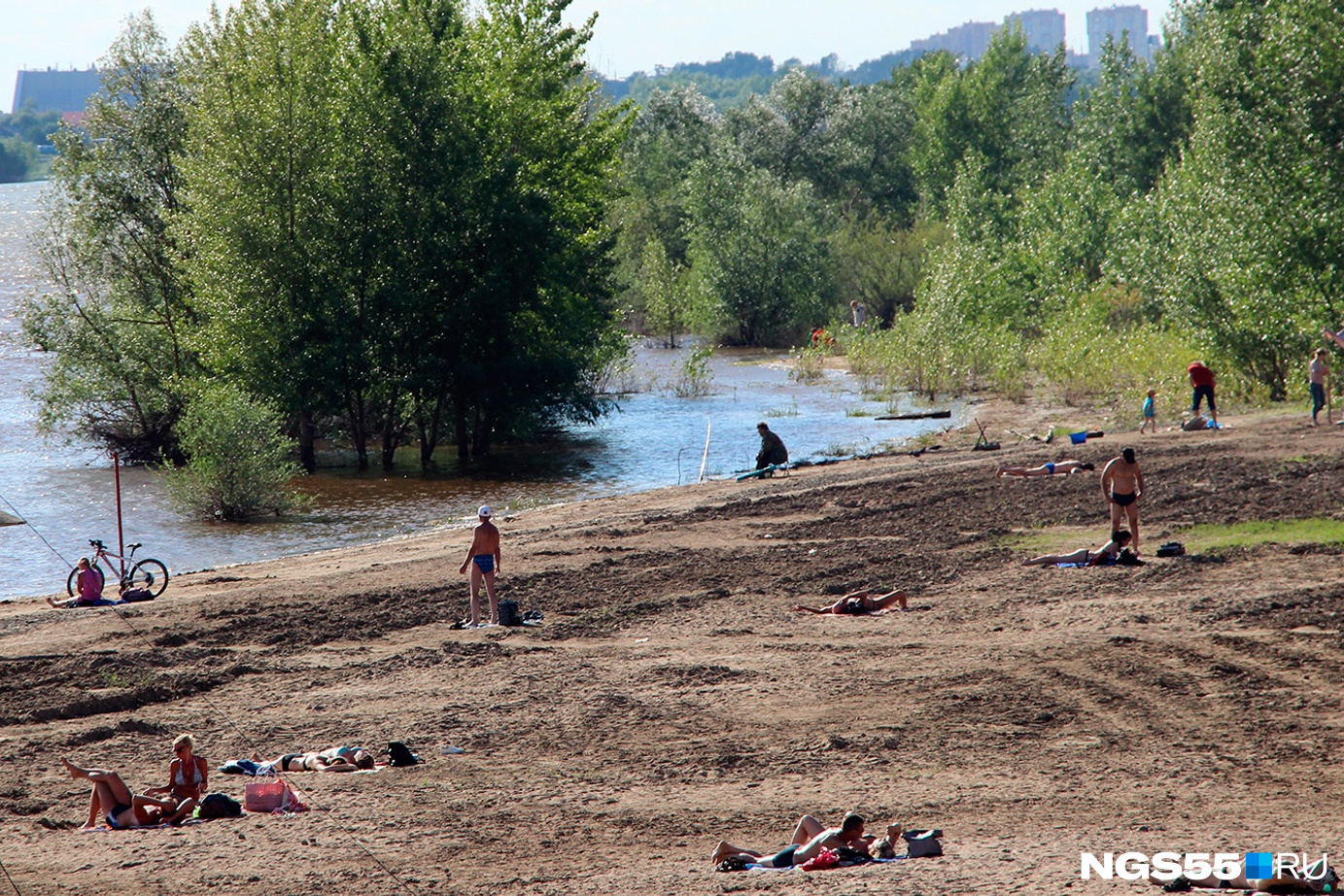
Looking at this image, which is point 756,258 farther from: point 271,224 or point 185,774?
point 185,774

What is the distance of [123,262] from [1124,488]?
28.1 m

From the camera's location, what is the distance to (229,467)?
2756cm

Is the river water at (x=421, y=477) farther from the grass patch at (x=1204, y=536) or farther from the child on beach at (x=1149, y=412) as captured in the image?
the grass patch at (x=1204, y=536)

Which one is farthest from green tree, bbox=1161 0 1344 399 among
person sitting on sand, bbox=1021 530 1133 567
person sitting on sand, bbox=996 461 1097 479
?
person sitting on sand, bbox=1021 530 1133 567

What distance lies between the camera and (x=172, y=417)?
115 ft

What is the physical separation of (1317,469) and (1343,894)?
16.0m

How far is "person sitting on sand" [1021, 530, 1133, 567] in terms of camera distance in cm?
1736

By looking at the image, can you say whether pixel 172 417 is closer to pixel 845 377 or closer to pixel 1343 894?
pixel 845 377

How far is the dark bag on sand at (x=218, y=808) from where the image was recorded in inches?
400

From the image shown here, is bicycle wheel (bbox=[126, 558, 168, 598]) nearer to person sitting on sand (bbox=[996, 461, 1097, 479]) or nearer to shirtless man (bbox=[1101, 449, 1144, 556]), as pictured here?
shirtless man (bbox=[1101, 449, 1144, 556])

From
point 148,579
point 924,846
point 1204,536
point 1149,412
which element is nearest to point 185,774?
point 924,846

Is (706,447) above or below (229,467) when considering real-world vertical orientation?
below

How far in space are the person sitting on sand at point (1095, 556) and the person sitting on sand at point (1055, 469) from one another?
624 cm

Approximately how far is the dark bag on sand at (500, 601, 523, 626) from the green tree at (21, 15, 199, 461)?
65.9 ft
